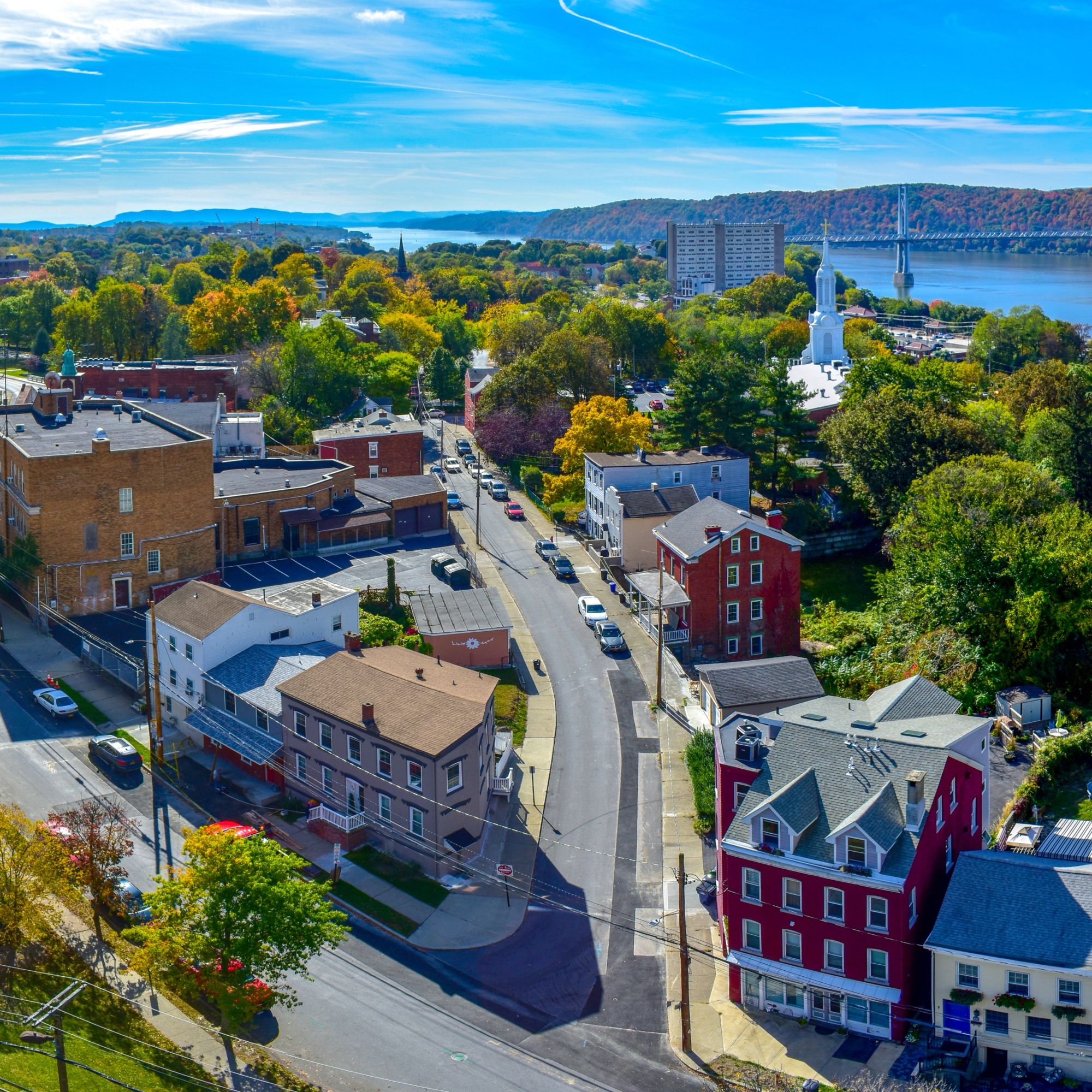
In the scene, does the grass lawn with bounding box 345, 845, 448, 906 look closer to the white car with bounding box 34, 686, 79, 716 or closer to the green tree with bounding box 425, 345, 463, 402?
the white car with bounding box 34, 686, 79, 716

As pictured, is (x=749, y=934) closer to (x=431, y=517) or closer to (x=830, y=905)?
(x=830, y=905)

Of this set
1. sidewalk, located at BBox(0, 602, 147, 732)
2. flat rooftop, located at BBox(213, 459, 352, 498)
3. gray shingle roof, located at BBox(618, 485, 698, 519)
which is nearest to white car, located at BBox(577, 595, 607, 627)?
gray shingle roof, located at BBox(618, 485, 698, 519)

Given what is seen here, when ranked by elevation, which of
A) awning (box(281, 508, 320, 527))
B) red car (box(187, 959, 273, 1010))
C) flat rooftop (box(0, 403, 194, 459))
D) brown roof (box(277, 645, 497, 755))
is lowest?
red car (box(187, 959, 273, 1010))

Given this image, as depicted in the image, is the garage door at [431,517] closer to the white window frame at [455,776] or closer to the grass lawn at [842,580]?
the grass lawn at [842,580]

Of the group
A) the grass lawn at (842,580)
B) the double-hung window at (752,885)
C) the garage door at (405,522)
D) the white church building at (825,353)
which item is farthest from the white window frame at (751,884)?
the white church building at (825,353)

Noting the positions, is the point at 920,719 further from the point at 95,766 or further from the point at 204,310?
the point at 204,310

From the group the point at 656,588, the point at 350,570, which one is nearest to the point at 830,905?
the point at 656,588
